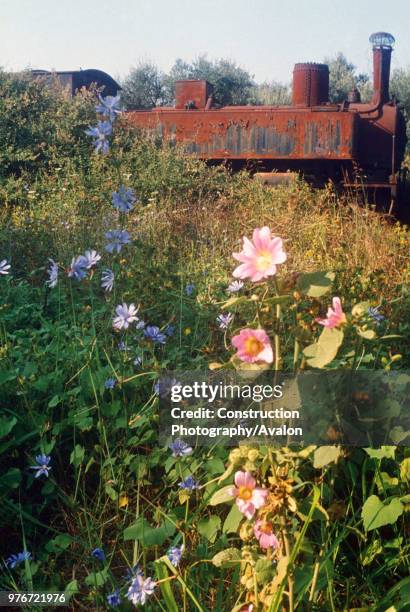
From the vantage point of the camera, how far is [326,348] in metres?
1.64

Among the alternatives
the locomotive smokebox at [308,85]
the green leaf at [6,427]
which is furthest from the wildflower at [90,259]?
the locomotive smokebox at [308,85]

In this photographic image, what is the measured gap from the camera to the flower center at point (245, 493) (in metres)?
1.62

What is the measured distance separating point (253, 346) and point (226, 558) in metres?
0.52

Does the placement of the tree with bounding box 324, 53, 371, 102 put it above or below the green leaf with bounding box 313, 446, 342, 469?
above

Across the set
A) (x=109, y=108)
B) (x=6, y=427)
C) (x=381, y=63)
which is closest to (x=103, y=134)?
(x=109, y=108)

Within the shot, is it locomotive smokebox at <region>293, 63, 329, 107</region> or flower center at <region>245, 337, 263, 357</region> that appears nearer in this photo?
flower center at <region>245, 337, 263, 357</region>

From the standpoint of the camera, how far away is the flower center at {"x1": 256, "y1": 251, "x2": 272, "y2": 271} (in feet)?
5.32

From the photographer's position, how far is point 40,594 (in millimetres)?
2033

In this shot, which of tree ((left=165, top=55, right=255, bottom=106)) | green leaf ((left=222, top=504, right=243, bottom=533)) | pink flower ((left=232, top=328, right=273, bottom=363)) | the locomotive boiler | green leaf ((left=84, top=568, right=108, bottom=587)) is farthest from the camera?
tree ((left=165, top=55, right=255, bottom=106))

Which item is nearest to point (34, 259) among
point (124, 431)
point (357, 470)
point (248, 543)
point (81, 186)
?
point (81, 186)

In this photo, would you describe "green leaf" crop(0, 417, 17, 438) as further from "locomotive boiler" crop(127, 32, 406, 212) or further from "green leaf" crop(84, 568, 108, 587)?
"locomotive boiler" crop(127, 32, 406, 212)

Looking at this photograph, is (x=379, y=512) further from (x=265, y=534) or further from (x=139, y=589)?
(x=139, y=589)

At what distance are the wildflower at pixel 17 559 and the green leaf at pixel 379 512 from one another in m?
0.91

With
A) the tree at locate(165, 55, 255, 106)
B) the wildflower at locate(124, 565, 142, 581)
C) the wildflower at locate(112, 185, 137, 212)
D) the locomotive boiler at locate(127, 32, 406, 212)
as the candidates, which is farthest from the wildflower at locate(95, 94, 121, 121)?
the tree at locate(165, 55, 255, 106)
